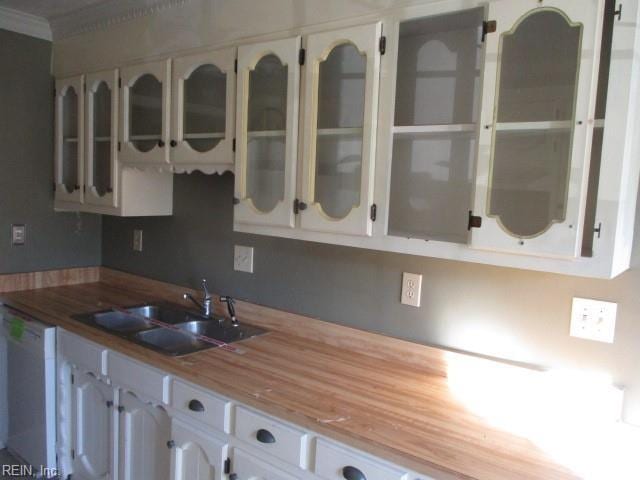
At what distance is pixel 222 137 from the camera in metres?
1.99

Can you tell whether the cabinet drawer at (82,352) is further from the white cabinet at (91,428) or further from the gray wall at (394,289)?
the gray wall at (394,289)

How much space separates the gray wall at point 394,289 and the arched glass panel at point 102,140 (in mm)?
348

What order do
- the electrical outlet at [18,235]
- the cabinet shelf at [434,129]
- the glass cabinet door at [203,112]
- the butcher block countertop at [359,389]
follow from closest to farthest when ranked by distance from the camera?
the butcher block countertop at [359,389]
the cabinet shelf at [434,129]
the glass cabinet door at [203,112]
the electrical outlet at [18,235]

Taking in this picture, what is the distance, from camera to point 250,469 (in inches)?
59.9

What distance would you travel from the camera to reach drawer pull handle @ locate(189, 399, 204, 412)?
1646 mm

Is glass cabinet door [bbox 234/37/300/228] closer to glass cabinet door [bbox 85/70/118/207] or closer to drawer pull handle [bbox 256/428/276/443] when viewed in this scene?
drawer pull handle [bbox 256/428/276/443]

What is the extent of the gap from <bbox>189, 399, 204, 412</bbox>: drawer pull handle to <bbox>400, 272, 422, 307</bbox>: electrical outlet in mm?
796

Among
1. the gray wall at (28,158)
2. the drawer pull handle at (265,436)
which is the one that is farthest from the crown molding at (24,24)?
the drawer pull handle at (265,436)

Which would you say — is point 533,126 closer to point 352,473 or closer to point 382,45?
point 382,45

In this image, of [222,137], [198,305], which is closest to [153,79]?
[222,137]

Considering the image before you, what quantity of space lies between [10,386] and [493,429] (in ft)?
7.75

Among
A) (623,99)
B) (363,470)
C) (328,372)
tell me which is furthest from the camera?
(328,372)

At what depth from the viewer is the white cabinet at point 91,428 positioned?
6.76 ft

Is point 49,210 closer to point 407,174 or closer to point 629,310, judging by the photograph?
point 407,174
